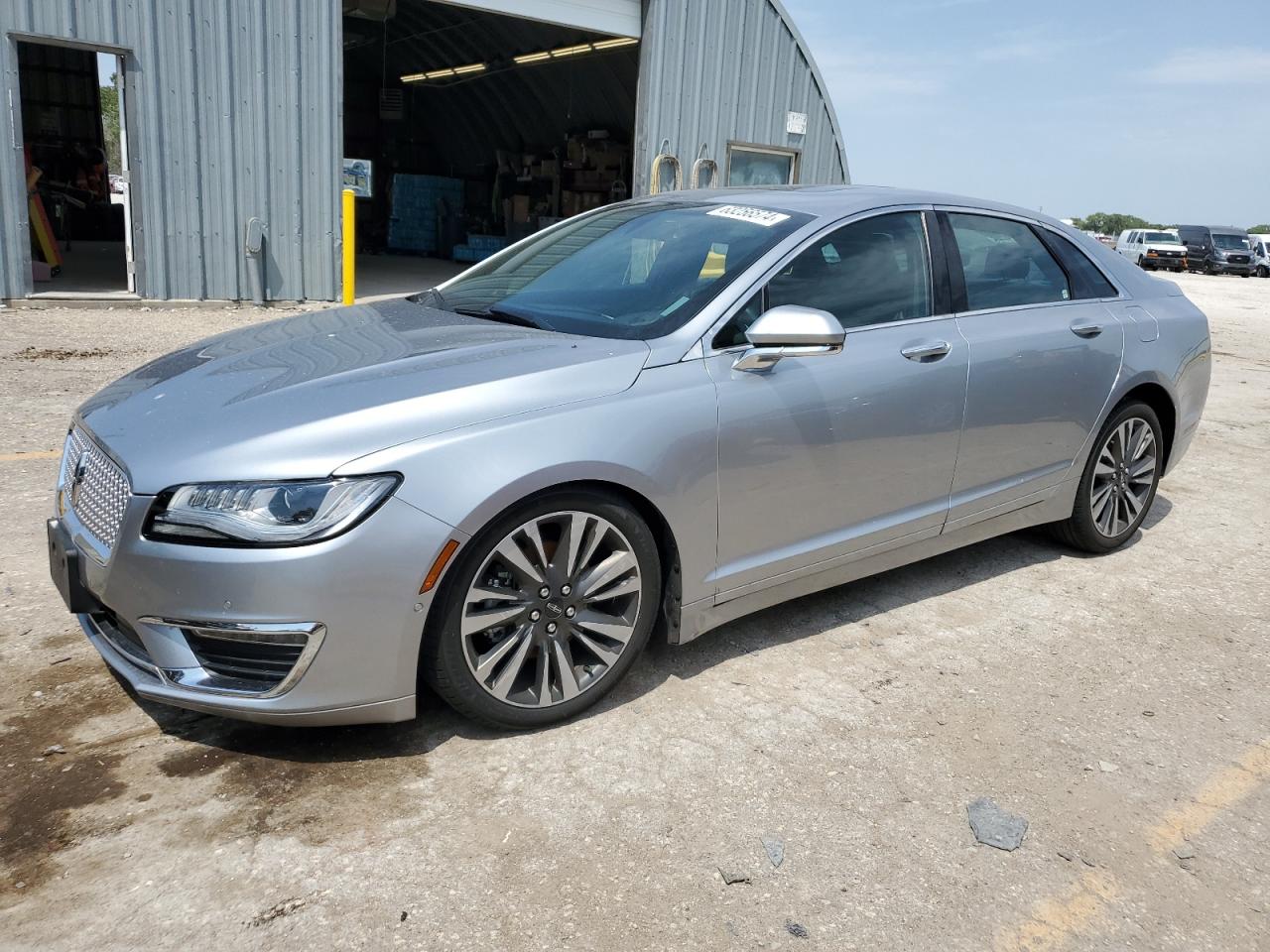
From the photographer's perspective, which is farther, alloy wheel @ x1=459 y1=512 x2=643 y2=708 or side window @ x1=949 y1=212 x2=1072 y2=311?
side window @ x1=949 y1=212 x2=1072 y2=311

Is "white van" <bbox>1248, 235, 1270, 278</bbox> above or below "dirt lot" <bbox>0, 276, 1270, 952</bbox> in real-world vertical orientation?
above

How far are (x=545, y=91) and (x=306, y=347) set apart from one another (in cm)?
1977

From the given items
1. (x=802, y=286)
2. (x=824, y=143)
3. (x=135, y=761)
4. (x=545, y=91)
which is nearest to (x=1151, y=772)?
(x=802, y=286)

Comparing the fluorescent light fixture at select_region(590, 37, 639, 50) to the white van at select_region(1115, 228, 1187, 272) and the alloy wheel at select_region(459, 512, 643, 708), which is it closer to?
the alloy wheel at select_region(459, 512, 643, 708)

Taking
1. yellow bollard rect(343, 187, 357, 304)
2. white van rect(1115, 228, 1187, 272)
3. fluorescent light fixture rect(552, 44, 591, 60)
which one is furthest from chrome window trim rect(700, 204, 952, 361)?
white van rect(1115, 228, 1187, 272)

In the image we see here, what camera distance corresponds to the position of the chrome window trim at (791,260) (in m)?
3.31

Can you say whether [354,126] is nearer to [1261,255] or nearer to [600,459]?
[600,459]

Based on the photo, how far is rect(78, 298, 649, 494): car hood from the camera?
2646 millimetres

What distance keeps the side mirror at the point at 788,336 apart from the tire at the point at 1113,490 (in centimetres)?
200

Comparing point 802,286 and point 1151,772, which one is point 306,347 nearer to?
point 802,286

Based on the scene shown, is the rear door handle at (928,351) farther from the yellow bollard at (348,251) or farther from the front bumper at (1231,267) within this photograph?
the front bumper at (1231,267)

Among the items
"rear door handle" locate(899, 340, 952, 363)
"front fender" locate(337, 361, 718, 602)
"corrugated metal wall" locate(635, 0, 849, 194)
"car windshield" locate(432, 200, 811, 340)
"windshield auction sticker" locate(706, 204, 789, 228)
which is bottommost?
"front fender" locate(337, 361, 718, 602)

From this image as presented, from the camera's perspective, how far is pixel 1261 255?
39.2 meters

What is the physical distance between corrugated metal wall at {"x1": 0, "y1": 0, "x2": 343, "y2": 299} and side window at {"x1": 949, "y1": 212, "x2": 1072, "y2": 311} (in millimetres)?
9787
